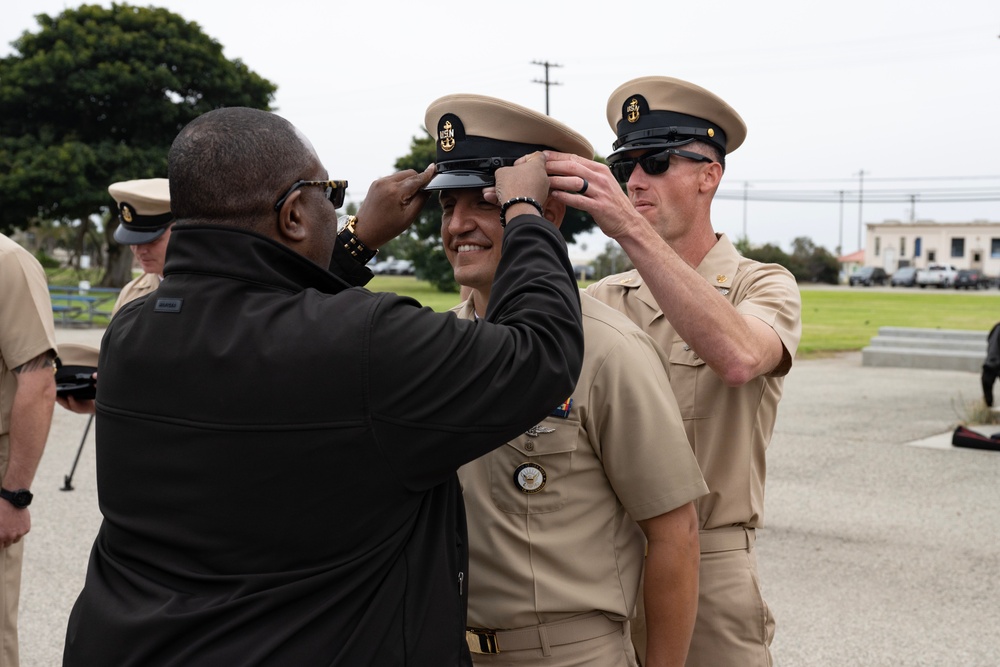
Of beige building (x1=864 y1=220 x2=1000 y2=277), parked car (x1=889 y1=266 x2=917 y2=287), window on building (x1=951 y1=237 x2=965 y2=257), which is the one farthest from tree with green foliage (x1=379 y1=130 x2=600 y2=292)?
window on building (x1=951 y1=237 x2=965 y2=257)

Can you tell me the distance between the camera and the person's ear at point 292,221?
5.68ft

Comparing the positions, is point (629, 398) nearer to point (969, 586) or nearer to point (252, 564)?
point (252, 564)

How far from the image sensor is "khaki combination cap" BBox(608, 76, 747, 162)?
2807 millimetres

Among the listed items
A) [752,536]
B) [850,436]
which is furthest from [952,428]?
[752,536]

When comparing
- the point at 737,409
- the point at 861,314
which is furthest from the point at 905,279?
the point at 737,409

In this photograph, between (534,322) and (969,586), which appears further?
(969,586)

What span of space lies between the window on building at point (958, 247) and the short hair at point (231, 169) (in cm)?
9959

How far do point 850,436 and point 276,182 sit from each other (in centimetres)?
977

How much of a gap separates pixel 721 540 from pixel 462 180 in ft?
3.96

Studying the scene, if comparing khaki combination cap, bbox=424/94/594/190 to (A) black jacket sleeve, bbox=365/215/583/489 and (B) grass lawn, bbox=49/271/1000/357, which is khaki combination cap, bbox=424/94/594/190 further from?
(B) grass lawn, bbox=49/271/1000/357

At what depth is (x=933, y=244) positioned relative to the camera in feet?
302

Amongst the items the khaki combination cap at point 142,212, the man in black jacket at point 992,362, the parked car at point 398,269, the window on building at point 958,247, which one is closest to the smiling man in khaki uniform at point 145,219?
the khaki combination cap at point 142,212

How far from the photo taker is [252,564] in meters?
1.60

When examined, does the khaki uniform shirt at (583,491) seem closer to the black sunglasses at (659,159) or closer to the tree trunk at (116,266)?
the black sunglasses at (659,159)
